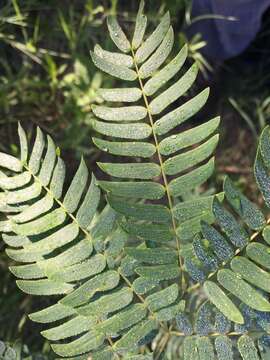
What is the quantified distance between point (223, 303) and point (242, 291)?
0.13ft

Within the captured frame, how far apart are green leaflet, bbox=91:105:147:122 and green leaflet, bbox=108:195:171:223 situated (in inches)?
5.8

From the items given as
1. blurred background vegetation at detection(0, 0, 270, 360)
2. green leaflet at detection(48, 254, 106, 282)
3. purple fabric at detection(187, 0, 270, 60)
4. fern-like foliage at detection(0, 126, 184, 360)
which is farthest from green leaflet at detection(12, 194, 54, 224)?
purple fabric at detection(187, 0, 270, 60)

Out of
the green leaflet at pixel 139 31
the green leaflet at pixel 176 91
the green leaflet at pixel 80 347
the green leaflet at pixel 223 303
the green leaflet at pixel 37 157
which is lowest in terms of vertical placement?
the green leaflet at pixel 80 347

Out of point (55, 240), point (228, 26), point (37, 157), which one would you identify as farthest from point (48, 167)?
point (228, 26)

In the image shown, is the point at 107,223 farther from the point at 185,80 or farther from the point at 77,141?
the point at 77,141

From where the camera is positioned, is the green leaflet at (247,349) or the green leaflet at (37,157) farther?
the green leaflet at (37,157)

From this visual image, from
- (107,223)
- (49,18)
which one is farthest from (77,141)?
(107,223)

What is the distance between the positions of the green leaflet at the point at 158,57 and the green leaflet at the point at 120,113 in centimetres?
6

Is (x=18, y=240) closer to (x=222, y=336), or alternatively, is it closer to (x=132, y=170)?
(x=132, y=170)

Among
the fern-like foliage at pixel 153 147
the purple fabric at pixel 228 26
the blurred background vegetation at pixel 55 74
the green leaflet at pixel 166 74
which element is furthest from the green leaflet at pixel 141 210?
the purple fabric at pixel 228 26

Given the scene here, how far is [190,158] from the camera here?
1.06 m

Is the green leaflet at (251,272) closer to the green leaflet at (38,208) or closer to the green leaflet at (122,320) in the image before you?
the green leaflet at (122,320)

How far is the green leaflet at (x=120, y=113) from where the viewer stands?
1073mm

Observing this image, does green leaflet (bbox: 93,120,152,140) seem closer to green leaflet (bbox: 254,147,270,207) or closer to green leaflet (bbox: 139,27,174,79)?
green leaflet (bbox: 139,27,174,79)
